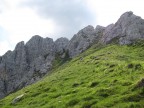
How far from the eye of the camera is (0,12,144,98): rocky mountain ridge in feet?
454

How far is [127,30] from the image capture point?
128875 mm

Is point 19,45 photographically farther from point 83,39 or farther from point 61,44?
point 83,39

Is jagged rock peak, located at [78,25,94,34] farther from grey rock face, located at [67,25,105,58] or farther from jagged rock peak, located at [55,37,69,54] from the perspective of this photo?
jagged rock peak, located at [55,37,69,54]

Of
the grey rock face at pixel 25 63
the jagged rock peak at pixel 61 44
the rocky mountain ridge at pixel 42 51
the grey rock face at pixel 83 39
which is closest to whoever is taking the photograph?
the rocky mountain ridge at pixel 42 51

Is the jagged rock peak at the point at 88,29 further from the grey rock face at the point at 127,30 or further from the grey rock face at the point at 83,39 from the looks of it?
the grey rock face at the point at 127,30

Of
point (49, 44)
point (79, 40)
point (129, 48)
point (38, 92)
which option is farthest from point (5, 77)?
point (38, 92)

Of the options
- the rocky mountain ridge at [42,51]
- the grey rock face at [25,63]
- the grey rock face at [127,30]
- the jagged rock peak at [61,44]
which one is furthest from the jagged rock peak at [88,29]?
the grey rock face at [127,30]

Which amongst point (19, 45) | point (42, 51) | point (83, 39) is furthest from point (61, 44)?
point (19, 45)

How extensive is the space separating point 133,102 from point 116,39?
101052 millimetres

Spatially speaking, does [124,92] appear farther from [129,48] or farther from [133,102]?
[129,48]

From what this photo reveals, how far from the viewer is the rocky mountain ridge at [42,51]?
138 metres

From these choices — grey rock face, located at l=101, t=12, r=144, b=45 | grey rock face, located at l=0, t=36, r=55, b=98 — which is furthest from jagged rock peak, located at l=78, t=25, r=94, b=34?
grey rock face, located at l=101, t=12, r=144, b=45

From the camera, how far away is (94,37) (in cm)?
15962

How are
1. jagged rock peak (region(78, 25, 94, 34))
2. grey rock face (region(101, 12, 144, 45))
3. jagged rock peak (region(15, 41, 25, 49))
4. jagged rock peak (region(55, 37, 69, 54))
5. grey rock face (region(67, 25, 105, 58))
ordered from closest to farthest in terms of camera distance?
grey rock face (region(101, 12, 144, 45)) < grey rock face (region(67, 25, 105, 58)) < jagged rock peak (region(78, 25, 94, 34)) < jagged rock peak (region(55, 37, 69, 54)) < jagged rock peak (region(15, 41, 25, 49))
